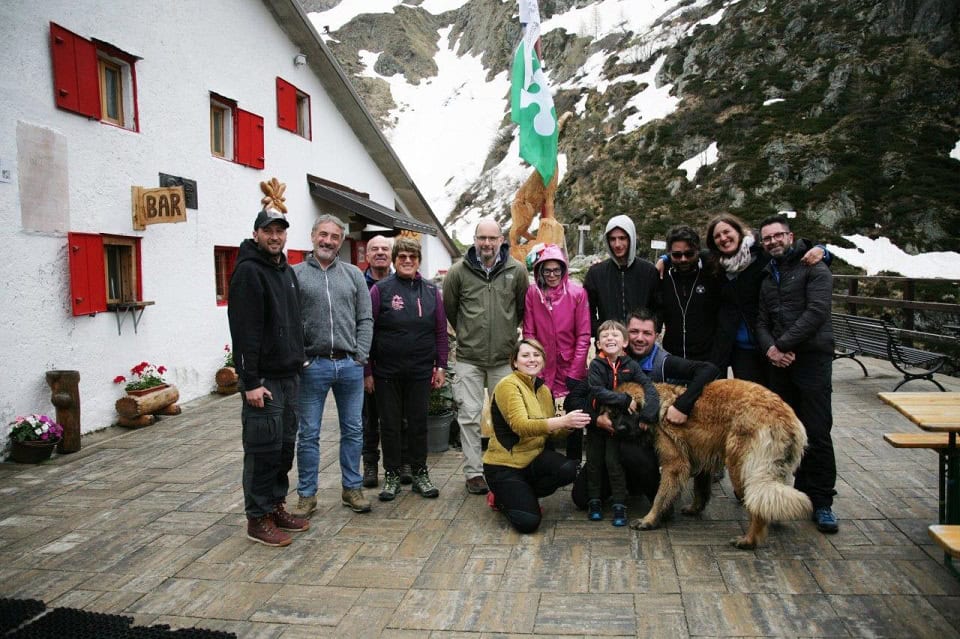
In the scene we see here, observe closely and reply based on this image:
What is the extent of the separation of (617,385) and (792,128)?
3360cm

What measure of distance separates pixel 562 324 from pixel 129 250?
555cm

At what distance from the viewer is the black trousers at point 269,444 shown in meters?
3.54

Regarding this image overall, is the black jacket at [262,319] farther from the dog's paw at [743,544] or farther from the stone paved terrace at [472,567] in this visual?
the dog's paw at [743,544]

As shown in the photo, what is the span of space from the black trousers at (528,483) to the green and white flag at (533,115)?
6317 millimetres

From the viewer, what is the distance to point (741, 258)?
387cm

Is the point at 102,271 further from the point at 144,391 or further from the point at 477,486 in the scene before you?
the point at 477,486

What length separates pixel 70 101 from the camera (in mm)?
6133

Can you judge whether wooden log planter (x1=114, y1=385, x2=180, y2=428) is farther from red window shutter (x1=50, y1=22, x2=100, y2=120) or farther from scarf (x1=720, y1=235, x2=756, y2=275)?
scarf (x1=720, y1=235, x2=756, y2=275)

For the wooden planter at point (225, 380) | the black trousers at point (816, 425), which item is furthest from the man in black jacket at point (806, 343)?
the wooden planter at point (225, 380)

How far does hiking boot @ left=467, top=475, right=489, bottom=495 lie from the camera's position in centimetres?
444

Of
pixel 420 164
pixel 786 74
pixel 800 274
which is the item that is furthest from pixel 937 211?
pixel 420 164

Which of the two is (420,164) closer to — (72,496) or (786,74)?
(786,74)

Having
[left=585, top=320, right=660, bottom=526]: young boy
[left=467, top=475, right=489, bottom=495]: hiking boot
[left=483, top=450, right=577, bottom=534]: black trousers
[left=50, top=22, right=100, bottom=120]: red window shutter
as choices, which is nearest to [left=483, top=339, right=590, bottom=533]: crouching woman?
[left=483, top=450, right=577, bottom=534]: black trousers

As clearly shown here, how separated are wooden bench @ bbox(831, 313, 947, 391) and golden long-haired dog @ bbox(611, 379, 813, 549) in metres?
4.31
